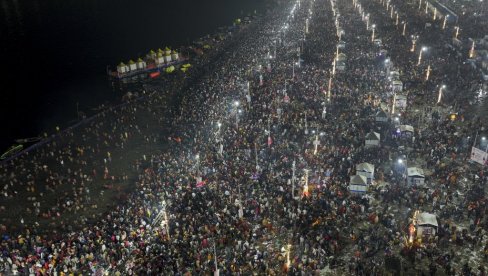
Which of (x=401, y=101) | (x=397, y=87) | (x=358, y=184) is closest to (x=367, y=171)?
(x=358, y=184)

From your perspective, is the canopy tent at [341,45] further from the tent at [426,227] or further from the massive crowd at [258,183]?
the tent at [426,227]

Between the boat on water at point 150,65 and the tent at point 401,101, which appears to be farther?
the boat on water at point 150,65

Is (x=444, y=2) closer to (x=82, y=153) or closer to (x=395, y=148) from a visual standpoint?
(x=395, y=148)

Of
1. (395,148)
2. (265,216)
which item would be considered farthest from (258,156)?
(395,148)

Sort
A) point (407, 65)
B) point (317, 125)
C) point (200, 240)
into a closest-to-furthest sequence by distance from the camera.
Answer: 1. point (200, 240)
2. point (317, 125)
3. point (407, 65)

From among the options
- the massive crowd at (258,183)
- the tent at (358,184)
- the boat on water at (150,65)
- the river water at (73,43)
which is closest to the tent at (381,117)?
the massive crowd at (258,183)

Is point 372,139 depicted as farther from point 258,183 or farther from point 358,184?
point 258,183
